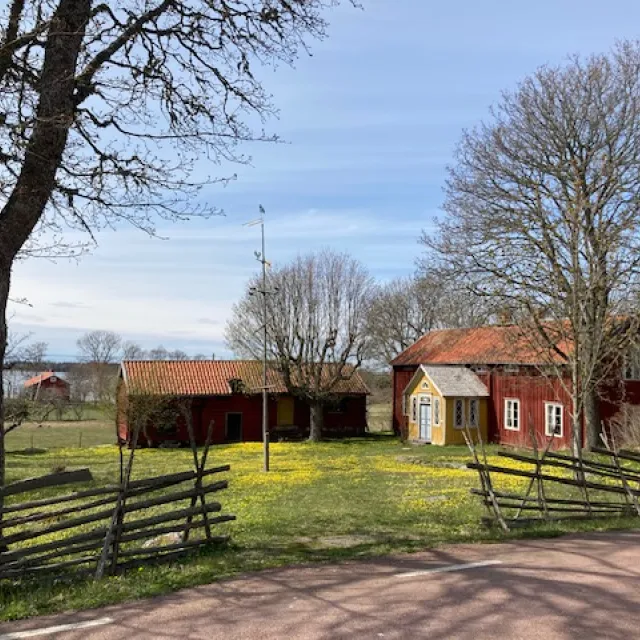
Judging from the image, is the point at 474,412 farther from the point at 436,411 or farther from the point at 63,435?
the point at 63,435

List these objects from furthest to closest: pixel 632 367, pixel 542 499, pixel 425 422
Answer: pixel 425 422, pixel 632 367, pixel 542 499

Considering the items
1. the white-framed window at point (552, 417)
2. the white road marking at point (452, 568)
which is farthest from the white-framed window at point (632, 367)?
the white road marking at point (452, 568)

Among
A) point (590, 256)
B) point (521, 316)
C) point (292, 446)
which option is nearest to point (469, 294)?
point (521, 316)

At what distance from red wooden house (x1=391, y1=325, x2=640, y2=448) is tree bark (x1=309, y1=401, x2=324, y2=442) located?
17.1 ft

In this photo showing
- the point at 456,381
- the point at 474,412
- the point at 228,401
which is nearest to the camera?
the point at 474,412

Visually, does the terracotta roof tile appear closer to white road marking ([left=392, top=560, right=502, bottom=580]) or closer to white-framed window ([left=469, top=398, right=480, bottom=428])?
white-framed window ([left=469, top=398, right=480, bottom=428])

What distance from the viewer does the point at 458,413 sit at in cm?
3606

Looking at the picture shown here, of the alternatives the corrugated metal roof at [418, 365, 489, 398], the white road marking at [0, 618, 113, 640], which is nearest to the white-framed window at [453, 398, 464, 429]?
the corrugated metal roof at [418, 365, 489, 398]

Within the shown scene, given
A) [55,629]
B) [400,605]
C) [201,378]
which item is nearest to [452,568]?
[400,605]

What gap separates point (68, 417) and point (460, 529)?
2399 inches

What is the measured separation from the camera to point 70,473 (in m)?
7.80

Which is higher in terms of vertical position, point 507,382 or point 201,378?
point 201,378

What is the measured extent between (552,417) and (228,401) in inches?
807

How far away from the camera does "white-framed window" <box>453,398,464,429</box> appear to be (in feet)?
118
